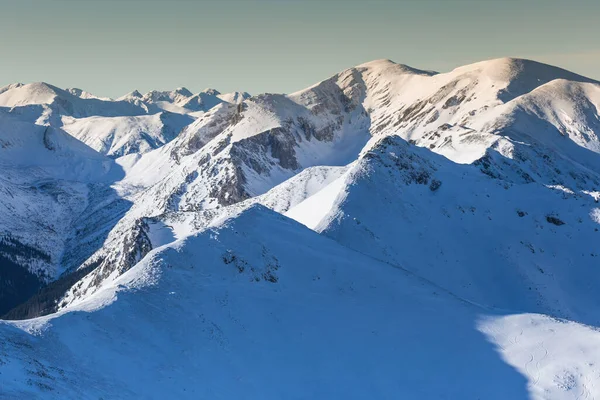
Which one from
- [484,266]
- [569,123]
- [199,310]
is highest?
[569,123]

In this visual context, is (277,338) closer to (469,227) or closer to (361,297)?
(361,297)

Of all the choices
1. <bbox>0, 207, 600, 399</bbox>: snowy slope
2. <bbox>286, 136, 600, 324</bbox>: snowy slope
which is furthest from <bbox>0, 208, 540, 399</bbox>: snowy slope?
<bbox>286, 136, 600, 324</bbox>: snowy slope

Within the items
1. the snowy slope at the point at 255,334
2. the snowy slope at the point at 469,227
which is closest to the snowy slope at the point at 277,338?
the snowy slope at the point at 255,334

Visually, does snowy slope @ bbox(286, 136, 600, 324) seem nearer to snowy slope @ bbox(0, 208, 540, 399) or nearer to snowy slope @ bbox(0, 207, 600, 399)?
snowy slope @ bbox(0, 208, 540, 399)

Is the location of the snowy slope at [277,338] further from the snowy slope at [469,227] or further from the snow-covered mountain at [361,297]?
the snowy slope at [469,227]

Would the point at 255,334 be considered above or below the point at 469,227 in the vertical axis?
below

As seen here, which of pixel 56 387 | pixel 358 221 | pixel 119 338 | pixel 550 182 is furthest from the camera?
pixel 550 182

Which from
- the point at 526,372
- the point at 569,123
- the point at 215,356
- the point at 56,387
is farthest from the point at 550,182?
the point at 56,387

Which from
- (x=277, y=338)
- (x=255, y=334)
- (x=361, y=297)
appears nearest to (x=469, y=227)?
(x=361, y=297)

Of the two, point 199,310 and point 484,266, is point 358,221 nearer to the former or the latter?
point 484,266

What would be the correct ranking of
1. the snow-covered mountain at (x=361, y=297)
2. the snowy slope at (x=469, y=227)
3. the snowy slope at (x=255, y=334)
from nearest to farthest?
the snowy slope at (x=255, y=334), the snow-covered mountain at (x=361, y=297), the snowy slope at (x=469, y=227)

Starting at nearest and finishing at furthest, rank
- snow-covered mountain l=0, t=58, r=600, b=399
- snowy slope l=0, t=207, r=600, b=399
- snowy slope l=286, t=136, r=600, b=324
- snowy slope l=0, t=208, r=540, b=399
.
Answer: snowy slope l=0, t=208, r=540, b=399
snowy slope l=0, t=207, r=600, b=399
snow-covered mountain l=0, t=58, r=600, b=399
snowy slope l=286, t=136, r=600, b=324
